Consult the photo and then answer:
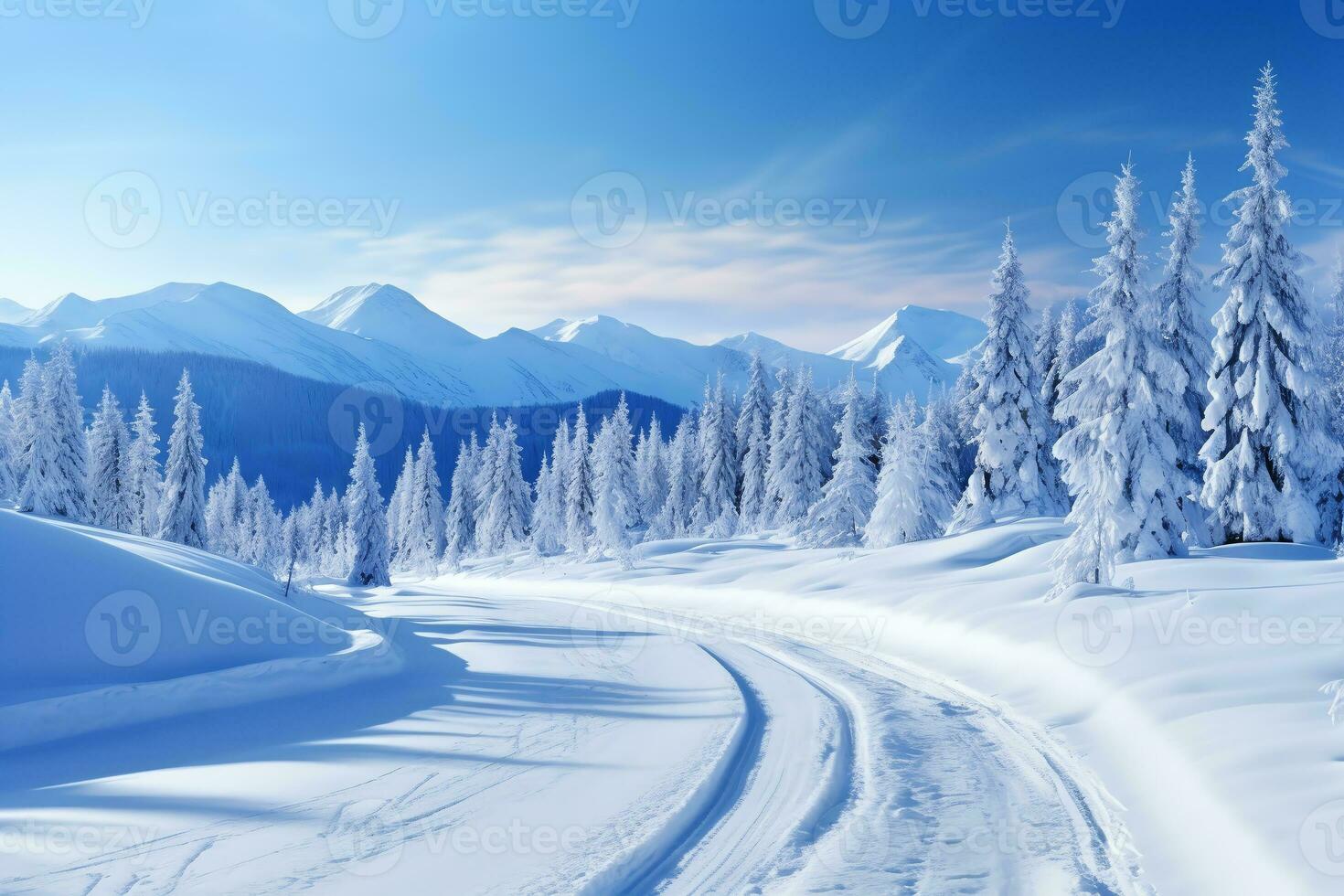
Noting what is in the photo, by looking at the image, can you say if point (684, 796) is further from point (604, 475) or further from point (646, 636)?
point (604, 475)

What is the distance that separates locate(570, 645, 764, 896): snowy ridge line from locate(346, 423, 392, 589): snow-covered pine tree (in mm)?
45551

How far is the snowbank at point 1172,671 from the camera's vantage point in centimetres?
588

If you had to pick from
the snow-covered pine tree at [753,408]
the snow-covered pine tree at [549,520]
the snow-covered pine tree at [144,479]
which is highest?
the snow-covered pine tree at [753,408]

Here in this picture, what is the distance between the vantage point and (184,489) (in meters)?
46.5

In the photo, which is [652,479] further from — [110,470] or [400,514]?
[110,470]

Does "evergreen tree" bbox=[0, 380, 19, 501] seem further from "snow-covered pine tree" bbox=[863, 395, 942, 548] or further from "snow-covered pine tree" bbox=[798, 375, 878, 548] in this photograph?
"snow-covered pine tree" bbox=[863, 395, 942, 548]

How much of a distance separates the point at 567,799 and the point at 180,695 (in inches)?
242

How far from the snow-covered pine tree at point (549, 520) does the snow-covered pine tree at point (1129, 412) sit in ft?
161

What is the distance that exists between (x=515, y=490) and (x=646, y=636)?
2063 inches

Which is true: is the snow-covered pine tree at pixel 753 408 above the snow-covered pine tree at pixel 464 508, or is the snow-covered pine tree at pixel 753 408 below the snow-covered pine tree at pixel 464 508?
above

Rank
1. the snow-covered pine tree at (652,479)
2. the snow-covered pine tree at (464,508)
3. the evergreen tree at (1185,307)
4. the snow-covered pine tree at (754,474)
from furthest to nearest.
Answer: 1. the snow-covered pine tree at (464,508)
2. the snow-covered pine tree at (652,479)
3. the snow-covered pine tree at (754,474)
4. the evergreen tree at (1185,307)

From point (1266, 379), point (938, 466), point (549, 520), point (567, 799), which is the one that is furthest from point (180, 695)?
point (549, 520)

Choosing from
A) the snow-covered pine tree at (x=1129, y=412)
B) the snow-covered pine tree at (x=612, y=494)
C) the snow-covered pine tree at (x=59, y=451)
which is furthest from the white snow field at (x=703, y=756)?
the snow-covered pine tree at (x=59, y=451)

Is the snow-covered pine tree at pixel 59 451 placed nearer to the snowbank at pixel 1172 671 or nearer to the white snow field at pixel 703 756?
the white snow field at pixel 703 756
